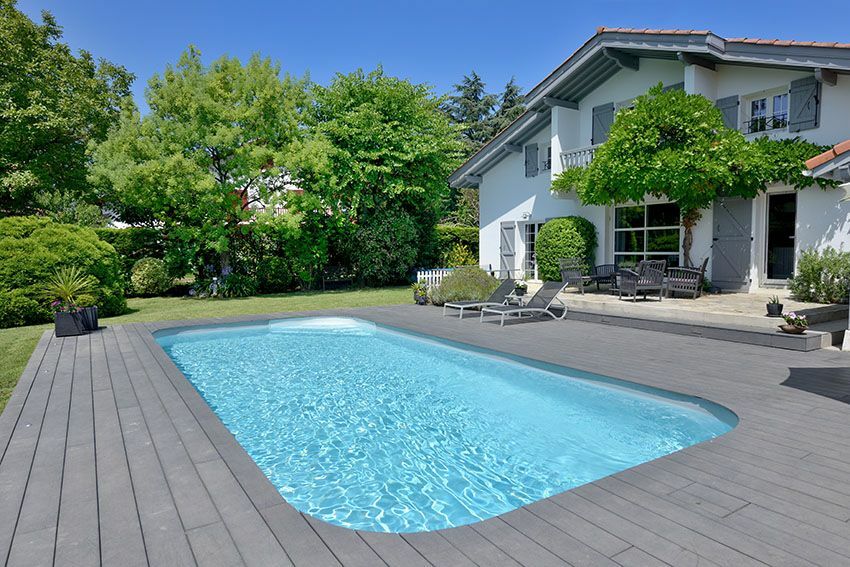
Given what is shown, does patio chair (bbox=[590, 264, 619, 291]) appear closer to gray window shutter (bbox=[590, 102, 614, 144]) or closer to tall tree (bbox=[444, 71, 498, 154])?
gray window shutter (bbox=[590, 102, 614, 144])

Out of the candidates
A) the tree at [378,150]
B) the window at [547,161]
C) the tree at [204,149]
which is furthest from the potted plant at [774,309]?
the tree at [204,149]

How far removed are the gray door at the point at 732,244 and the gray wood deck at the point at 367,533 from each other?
24.7 ft

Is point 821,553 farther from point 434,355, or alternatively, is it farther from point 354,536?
point 434,355

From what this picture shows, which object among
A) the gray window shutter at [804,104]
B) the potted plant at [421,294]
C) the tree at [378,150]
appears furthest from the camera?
the tree at [378,150]

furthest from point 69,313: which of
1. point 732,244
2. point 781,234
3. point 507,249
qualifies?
point 781,234

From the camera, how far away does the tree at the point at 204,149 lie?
49.9 feet

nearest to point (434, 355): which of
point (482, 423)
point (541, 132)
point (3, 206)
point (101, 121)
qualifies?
point (482, 423)

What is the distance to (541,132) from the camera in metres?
16.9

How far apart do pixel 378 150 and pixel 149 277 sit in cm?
942

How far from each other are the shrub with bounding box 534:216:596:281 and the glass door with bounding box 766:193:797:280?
449 centimetres

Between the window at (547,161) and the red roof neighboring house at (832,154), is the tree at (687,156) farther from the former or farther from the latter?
the window at (547,161)

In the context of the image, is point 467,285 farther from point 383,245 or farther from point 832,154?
point 832,154

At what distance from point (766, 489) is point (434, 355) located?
574 cm

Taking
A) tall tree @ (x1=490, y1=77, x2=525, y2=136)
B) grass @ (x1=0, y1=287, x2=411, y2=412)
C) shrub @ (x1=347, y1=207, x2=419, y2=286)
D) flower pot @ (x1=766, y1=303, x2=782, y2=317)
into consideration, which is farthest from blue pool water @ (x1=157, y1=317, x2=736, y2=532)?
tall tree @ (x1=490, y1=77, x2=525, y2=136)
